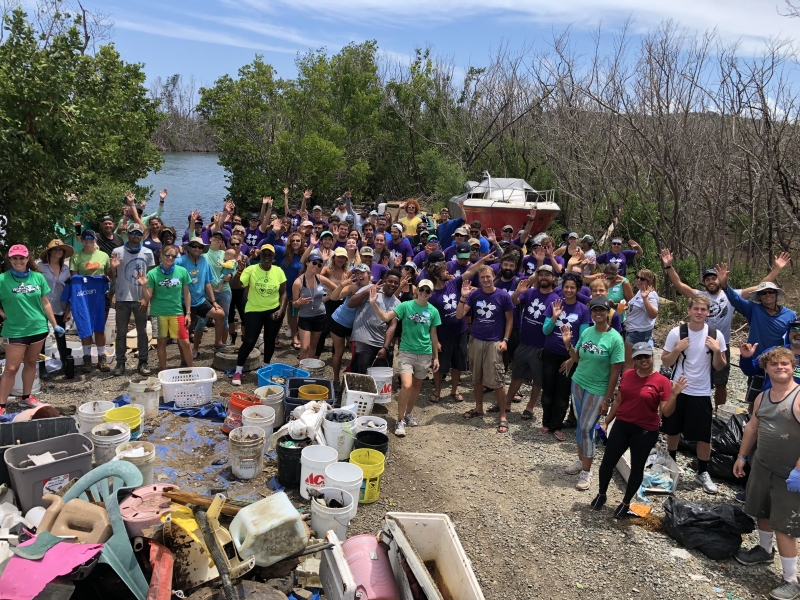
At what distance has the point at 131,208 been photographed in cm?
987

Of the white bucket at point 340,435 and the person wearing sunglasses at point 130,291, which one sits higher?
the person wearing sunglasses at point 130,291

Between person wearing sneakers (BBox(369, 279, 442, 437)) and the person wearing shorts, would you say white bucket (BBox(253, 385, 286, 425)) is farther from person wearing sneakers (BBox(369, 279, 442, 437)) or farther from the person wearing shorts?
the person wearing shorts

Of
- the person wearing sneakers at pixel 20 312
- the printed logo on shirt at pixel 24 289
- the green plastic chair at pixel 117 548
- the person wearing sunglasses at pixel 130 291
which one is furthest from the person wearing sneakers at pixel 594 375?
the printed logo on shirt at pixel 24 289

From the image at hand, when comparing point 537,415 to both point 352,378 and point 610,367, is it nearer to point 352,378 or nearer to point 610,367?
point 610,367

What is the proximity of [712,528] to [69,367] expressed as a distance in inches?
295

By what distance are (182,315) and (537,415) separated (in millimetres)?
4772

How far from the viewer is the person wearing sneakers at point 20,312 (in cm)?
611

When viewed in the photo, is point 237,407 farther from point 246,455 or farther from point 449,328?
point 449,328

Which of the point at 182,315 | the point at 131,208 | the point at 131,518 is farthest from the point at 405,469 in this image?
the point at 131,208

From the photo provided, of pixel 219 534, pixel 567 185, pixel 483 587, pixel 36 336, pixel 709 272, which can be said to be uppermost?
pixel 567 185

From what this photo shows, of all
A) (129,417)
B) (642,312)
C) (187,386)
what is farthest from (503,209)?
(129,417)

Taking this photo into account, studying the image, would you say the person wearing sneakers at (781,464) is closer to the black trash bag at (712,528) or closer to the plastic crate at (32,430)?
the black trash bag at (712,528)

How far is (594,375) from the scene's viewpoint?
5.54 m

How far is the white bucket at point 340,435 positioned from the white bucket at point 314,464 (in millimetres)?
386
